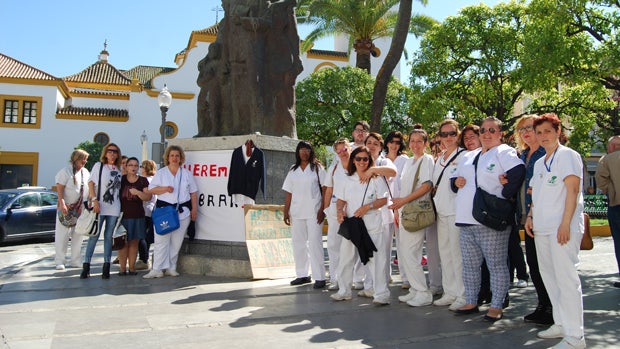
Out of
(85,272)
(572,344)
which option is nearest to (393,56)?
(85,272)

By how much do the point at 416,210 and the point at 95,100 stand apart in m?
36.6

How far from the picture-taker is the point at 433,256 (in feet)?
20.3

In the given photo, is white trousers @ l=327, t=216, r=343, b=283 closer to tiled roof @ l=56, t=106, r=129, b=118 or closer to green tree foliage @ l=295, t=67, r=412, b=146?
green tree foliage @ l=295, t=67, r=412, b=146

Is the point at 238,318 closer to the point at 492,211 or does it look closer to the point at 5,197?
the point at 492,211

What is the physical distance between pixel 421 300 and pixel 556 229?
6.20 ft

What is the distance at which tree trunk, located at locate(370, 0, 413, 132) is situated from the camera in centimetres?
1255

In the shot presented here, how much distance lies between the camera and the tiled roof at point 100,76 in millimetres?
39531

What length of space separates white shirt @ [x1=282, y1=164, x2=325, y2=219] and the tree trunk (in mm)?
5837

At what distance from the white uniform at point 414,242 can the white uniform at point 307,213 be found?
1.24 meters

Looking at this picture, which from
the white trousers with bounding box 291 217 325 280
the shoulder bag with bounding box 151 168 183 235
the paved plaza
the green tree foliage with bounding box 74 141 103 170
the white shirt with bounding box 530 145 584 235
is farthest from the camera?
the green tree foliage with bounding box 74 141 103 170

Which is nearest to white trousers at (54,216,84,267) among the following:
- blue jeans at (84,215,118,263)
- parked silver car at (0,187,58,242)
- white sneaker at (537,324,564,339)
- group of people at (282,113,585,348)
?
blue jeans at (84,215,118,263)

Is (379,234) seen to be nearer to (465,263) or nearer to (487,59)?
(465,263)

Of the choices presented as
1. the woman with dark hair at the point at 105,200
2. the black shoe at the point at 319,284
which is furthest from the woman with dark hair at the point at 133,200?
the black shoe at the point at 319,284

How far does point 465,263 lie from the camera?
5.19 meters
